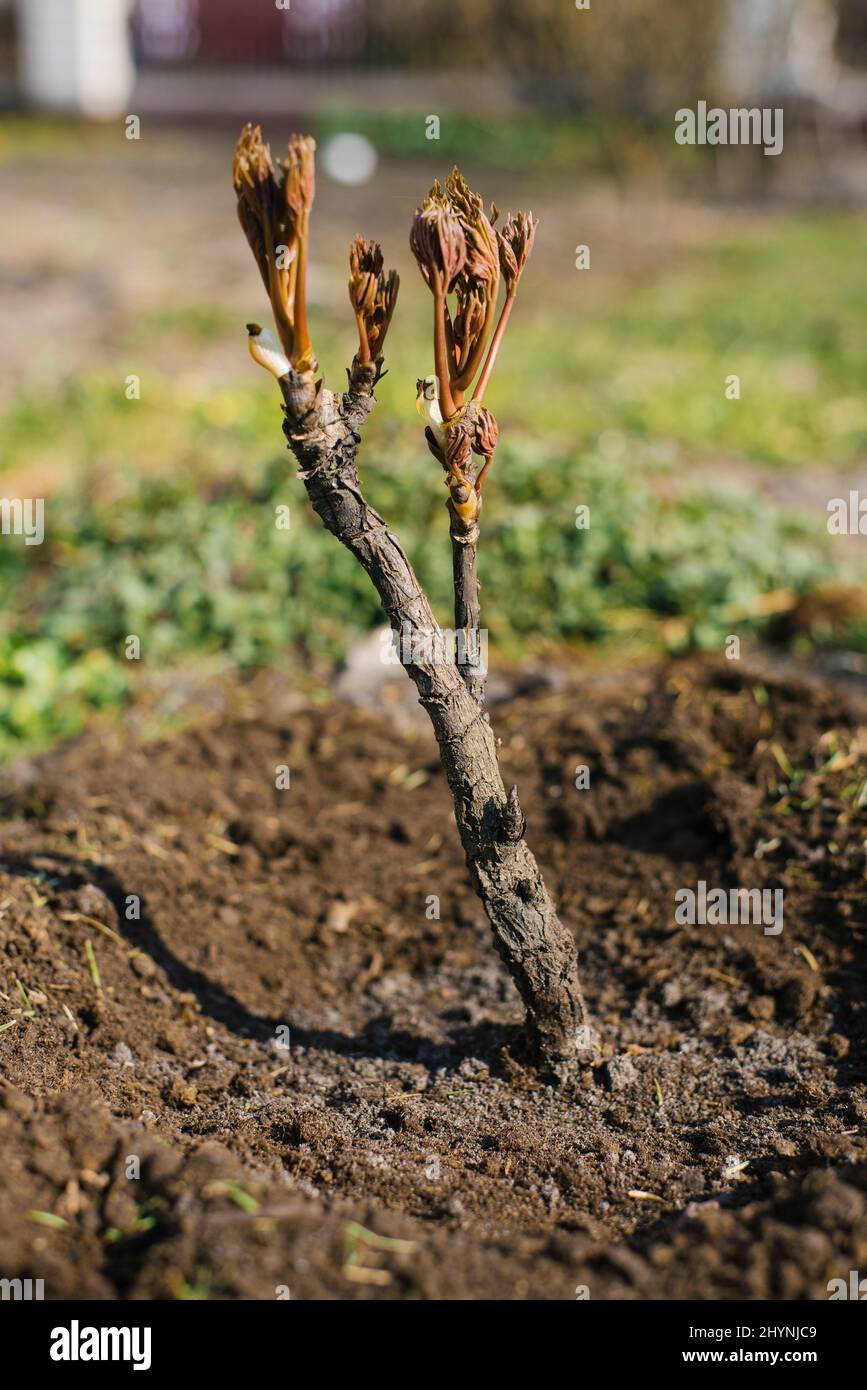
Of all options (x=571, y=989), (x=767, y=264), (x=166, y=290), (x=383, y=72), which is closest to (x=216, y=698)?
(x=571, y=989)

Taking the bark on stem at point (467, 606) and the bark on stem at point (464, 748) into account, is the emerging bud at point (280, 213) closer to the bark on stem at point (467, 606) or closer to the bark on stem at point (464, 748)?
the bark on stem at point (464, 748)

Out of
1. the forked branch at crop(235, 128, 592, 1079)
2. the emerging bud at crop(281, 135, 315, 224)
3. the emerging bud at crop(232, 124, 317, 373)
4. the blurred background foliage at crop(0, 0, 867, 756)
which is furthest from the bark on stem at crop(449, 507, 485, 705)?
the blurred background foliage at crop(0, 0, 867, 756)

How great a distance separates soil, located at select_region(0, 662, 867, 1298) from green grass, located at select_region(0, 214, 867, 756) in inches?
19.7

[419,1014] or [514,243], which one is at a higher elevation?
[514,243]

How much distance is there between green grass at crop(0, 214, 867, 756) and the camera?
15.0 feet

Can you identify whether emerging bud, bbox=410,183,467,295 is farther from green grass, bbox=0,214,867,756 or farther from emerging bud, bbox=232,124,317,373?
green grass, bbox=0,214,867,756

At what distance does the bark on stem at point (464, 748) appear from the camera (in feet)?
7.14

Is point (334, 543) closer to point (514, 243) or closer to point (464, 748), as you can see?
point (464, 748)

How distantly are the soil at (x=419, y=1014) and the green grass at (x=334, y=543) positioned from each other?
0.50 metres

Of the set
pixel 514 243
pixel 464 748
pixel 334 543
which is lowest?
pixel 464 748

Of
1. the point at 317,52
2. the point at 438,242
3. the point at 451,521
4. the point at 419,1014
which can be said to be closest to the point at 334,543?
the point at 419,1014

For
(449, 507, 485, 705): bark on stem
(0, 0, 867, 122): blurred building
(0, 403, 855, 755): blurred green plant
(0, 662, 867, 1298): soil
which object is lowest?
(0, 662, 867, 1298): soil

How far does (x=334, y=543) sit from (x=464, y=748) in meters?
2.54

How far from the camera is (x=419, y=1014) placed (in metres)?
2.97
